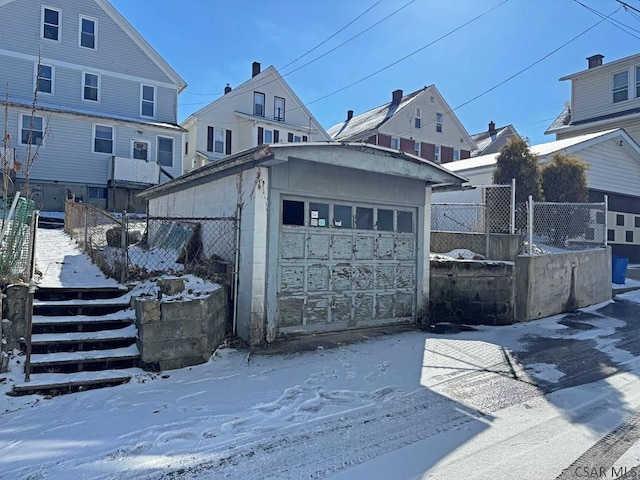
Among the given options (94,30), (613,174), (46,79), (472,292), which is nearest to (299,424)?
(472,292)

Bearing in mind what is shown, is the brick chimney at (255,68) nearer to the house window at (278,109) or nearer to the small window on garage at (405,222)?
the house window at (278,109)

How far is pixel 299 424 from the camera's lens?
12.4 ft

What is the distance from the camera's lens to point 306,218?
6781 millimetres

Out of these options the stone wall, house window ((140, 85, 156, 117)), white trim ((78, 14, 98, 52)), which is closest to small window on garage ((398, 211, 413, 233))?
the stone wall

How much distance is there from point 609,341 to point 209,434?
21.4ft

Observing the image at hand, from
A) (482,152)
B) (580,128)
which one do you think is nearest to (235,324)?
(580,128)

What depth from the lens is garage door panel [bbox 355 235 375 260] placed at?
24.0 ft

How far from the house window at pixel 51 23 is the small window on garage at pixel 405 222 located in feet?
60.7

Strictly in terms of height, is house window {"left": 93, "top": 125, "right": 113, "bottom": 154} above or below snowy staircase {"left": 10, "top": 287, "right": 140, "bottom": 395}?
above

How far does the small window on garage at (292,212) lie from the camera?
→ 660cm

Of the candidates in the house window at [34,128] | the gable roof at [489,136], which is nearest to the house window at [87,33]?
the house window at [34,128]

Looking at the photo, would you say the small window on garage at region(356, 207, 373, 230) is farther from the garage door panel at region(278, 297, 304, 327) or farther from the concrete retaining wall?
the concrete retaining wall

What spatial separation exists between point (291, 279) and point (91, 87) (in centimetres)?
1784

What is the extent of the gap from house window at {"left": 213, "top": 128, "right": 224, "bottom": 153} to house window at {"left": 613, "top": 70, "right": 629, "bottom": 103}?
2011 centimetres
